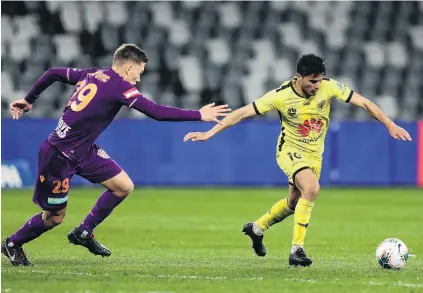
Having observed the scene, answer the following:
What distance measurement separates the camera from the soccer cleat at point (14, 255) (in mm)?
9773

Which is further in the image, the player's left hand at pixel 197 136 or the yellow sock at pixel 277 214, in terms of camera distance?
the yellow sock at pixel 277 214

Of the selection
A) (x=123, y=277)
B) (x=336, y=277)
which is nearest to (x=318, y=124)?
(x=336, y=277)

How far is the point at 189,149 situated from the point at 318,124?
12.4 metres

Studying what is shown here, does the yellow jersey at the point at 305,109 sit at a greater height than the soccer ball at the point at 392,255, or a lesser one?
greater

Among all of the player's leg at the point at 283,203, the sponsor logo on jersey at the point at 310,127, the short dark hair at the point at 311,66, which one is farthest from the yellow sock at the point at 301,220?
the short dark hair at the point at 311,66

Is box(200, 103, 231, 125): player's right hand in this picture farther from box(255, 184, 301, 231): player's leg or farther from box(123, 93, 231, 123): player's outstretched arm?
box(255, 184, 301, 231): player's leg

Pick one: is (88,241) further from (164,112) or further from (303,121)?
(303,121)

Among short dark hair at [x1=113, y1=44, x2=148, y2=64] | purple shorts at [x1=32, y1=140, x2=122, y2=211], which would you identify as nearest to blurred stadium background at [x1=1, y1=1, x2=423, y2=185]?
purple shorts at [x1=32, y1=140, x2=122, y2=211]

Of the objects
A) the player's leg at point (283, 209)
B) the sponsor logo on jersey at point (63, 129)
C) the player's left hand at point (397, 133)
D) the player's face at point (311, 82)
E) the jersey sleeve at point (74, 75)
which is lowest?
the player's leg at point (283, 209)

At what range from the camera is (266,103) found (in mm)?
10414

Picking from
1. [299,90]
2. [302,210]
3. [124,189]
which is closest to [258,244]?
[302,210]

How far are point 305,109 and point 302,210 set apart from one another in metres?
1.07

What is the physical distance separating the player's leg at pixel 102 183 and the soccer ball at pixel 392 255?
2520mm

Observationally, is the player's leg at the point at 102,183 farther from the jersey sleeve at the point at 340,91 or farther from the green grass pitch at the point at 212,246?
the jersey sleeve at the point at 340,91
